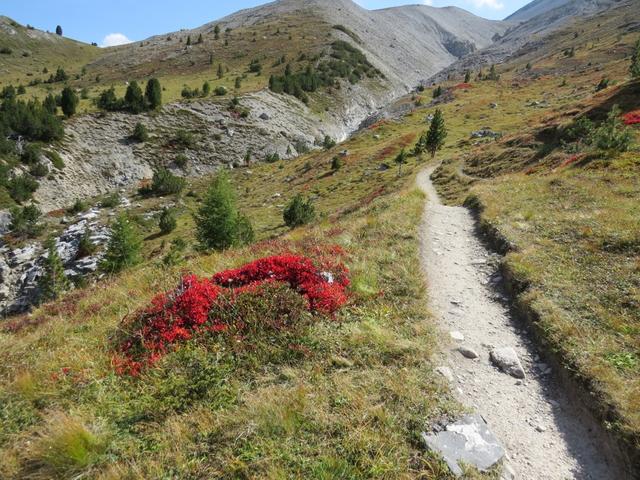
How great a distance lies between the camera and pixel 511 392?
621 centimetres

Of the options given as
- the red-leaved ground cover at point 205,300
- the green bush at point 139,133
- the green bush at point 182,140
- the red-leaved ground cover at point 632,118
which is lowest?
the red-leaved ground cover at point 205,300

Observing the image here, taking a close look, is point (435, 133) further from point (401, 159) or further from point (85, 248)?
point (85, 248)

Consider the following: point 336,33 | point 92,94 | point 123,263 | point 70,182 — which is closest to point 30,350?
point 123,263

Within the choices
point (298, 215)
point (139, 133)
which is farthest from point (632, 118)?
point (139, 133)

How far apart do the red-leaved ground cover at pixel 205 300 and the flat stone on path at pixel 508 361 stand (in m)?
3.45

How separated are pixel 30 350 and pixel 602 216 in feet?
59.1

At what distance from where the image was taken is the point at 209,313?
7.20m

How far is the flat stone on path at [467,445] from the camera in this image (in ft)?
15.0

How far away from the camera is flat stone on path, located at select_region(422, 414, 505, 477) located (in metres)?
4.56

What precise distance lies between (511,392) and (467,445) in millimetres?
2015

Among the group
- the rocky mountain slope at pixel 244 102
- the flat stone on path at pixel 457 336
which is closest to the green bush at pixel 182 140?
the rocky mountain slope at pixel 244 102

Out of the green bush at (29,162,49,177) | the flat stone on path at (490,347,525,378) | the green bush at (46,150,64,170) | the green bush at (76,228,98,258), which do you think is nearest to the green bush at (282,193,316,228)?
the green bush at (76,228,98,258)

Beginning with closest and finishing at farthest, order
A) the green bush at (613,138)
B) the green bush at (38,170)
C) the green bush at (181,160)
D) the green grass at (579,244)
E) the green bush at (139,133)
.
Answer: the green grass at (579,244), the green bush at (613,138), the green bush at (38,170), the green bush at (139,133), the green bush at (181,160)

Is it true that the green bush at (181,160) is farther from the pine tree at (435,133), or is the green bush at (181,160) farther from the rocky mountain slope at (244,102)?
the pine tree at (435,133)
